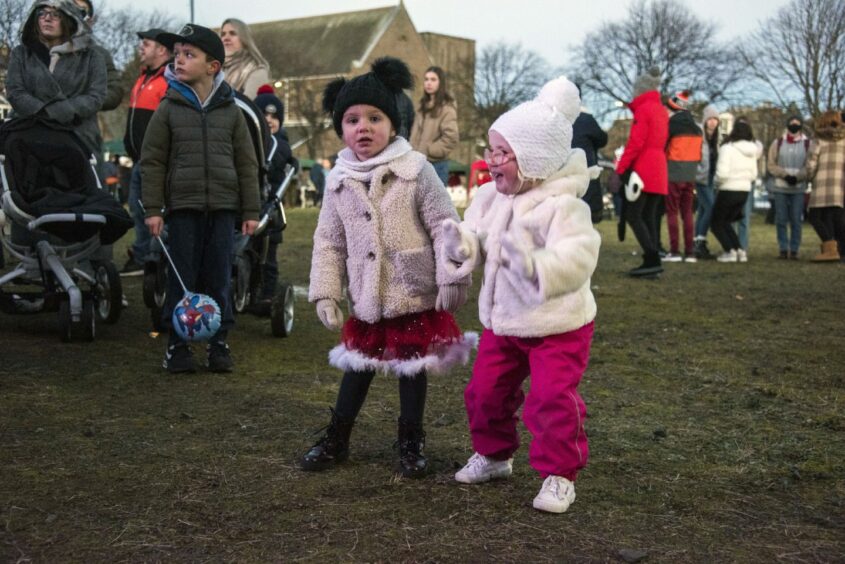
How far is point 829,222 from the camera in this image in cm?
1566

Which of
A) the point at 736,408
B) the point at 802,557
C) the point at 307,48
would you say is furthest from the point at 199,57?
the point at 307,48

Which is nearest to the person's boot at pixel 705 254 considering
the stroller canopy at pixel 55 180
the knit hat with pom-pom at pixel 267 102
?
the knit hat with pom-pom at pixel 267 102

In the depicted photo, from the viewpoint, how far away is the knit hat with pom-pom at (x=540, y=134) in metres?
4.08

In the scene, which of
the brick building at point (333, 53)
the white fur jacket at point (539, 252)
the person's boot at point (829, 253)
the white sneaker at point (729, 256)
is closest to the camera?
the white fur jacket at point (539, 252)

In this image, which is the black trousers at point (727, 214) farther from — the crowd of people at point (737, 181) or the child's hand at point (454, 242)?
the child's hand at point (454, 242)

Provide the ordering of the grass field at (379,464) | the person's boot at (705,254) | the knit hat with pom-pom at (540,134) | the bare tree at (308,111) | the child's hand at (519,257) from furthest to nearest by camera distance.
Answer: the bare tree at (308,111) → the person's boot at (705,254) → the knit hat with pom-pom at (540,134) → the child's hand at (519,257) → the grass field at (379,464)

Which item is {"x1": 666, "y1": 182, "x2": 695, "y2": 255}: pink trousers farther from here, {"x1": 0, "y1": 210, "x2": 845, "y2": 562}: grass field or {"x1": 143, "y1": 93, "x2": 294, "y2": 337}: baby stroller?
{"x1": 143, "y1": 93, "x2": 294, "y2": 337}: baby stroller

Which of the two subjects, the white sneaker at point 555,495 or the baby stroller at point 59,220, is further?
the baby stroller at point 59,220

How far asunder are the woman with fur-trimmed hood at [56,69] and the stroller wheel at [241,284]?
4.66 feet

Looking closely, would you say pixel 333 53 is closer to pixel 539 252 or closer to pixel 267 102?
pixel 267 102

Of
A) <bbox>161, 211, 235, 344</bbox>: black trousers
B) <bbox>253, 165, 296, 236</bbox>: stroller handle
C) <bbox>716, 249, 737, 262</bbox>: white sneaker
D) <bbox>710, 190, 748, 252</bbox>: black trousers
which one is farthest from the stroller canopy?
<bbox>716, 249, 737, 262</bbox>: white sneaker

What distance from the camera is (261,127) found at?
7312 mm

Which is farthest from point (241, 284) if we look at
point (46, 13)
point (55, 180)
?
point (46, 13)

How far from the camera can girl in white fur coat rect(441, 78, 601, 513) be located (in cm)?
394
